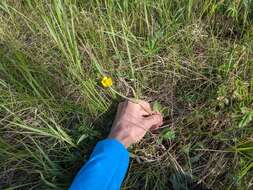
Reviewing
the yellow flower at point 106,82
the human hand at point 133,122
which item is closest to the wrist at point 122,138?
the human hand at point 133,122

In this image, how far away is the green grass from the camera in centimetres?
151

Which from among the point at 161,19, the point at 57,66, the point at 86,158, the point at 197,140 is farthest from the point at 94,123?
the point at 161,19

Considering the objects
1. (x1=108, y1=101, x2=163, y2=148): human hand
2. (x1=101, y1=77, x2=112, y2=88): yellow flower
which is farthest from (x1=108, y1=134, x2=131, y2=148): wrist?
(x1=101, y1=77, x2=112, y2=88): yellow flower

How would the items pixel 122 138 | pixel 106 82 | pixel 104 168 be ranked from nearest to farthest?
pixel 104 168 → pixel 122 138 → pixel 106 82

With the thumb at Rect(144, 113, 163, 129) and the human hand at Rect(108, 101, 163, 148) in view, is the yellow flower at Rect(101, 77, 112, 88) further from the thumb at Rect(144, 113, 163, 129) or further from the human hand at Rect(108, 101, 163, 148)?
the thumb at Rect(144, 113, 163, 129)

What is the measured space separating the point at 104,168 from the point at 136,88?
42 centimetres

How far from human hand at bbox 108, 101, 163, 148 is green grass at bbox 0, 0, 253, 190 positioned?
51 mm

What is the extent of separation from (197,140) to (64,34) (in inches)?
25.2

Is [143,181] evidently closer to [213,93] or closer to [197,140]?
[197,140]

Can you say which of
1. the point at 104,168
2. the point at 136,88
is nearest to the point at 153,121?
the point at 136,88

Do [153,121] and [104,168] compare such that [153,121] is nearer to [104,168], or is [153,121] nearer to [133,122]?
[133,122]

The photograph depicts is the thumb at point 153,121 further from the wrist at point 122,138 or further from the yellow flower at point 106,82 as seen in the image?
the yellow flower at point 106,82

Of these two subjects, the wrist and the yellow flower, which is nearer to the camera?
the wrist

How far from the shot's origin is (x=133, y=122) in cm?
152
